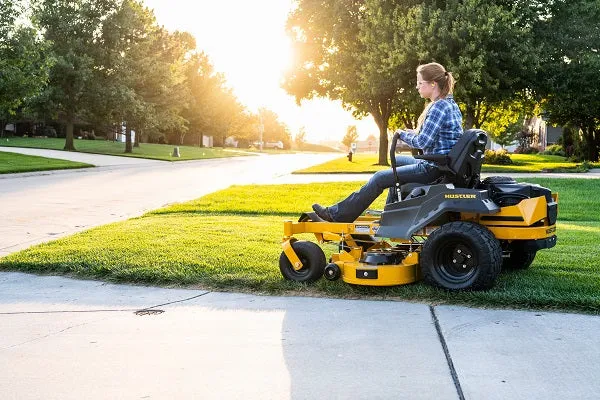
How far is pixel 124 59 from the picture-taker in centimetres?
4544

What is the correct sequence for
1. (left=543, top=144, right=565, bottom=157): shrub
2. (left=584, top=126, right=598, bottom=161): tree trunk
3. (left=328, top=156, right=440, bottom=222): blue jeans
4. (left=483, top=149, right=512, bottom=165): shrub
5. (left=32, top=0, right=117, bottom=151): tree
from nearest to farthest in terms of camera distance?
1. (left=328, top=156, right=440, bottom=222): blue jeans
2. (left=483, top=149, right=512, bottom=165): shrub
3. (left=584, top=126, right=598, bottom=161): tree trunk
4. (left=32, top=0, right=117, bottom=151): tree
5. (left=543, top=144, right=565, bottom=157): shrub

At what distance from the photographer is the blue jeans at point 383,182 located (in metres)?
6.09

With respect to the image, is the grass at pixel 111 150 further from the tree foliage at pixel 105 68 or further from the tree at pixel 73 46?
the tree at pixel 73 46

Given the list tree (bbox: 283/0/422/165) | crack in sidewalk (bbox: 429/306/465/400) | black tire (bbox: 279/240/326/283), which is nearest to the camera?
crack in sidewalk (bbox: 429/306/465/400)

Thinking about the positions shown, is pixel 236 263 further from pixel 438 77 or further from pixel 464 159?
pixel 438 77

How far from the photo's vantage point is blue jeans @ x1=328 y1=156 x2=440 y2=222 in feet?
20.0

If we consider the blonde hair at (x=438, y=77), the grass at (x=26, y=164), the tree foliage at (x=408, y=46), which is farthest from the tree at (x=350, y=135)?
the blonde hair at (x=438, y=77)

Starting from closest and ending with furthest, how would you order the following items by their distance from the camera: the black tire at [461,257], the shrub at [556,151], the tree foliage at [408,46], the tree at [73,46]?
the black tire at [461,257], the tree foliage at [408,46], the tree at [73,46], the shrub at [556,151]

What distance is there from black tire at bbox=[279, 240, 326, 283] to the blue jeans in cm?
38

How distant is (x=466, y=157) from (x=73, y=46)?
138 feet

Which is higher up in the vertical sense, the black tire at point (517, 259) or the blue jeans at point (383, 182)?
the blue jeans at point (383, 182)

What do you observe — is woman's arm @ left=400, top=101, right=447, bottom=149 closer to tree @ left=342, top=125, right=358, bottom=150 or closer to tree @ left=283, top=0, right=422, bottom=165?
tree @ left=283, top=0, right=422, bottom=165

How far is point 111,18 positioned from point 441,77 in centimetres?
4279

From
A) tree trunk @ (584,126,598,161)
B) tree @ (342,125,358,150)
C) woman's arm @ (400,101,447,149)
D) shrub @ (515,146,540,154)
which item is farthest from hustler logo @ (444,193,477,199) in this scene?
tree @ (342,125,358,150)
